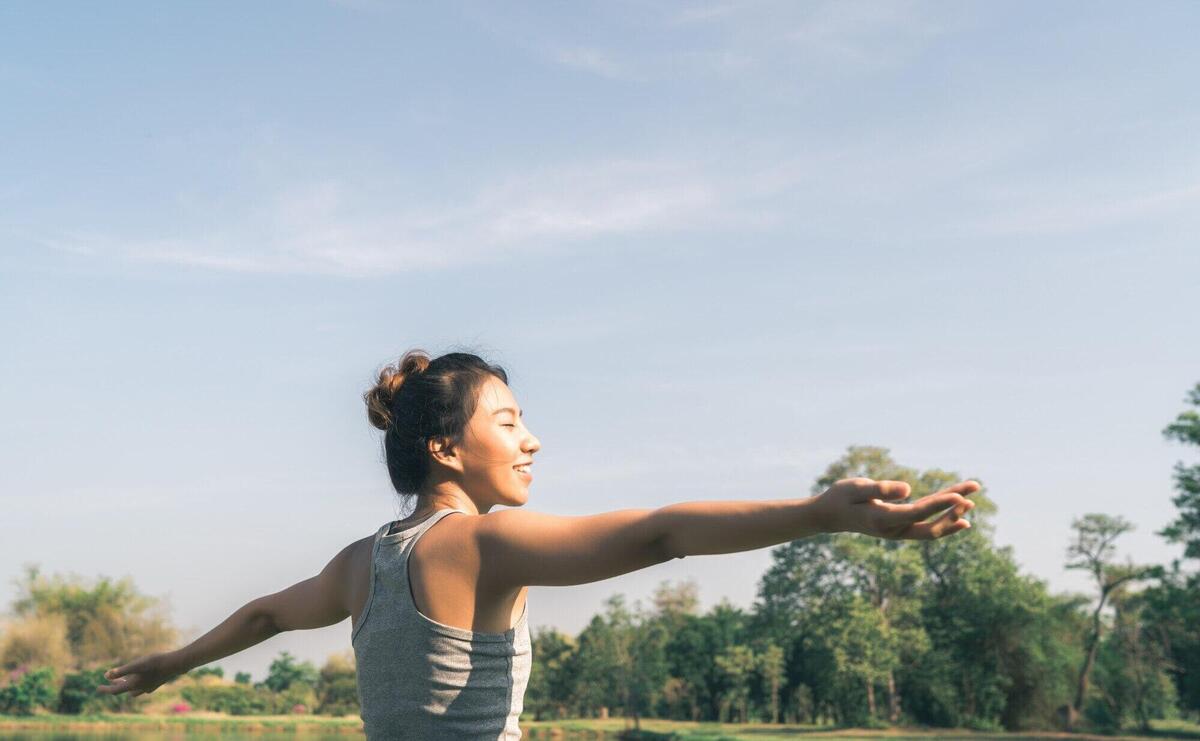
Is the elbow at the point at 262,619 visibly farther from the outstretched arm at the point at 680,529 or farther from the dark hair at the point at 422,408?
the outstretched arm at the point at 680,529

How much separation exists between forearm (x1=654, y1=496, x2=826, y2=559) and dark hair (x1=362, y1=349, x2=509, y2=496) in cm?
61

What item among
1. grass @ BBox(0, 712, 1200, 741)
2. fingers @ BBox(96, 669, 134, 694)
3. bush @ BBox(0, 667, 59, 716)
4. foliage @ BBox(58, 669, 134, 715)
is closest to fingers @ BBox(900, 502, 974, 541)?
fingers @ BBox(96, 669, 134, 694)

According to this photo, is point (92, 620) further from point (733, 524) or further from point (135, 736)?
point (733, 524)

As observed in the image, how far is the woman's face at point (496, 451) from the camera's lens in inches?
86.7

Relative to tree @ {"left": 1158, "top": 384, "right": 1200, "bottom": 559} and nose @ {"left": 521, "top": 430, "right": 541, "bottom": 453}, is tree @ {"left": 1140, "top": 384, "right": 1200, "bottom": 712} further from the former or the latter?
nose @ {"left": 521, "top": 430, "right": 541, "bottom": 453}

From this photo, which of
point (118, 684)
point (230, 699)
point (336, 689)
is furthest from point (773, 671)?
point (118, 684)

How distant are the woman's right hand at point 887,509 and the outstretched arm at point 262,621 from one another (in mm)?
1004

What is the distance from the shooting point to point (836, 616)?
1554 inches

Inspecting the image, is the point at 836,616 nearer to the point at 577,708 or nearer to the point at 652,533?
the point at 577,708

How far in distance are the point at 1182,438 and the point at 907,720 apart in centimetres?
1385

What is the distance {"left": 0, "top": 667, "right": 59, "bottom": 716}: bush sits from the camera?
43.2 meters

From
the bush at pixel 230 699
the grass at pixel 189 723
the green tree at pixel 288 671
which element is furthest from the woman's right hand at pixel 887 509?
the green tree at pixel 288 671

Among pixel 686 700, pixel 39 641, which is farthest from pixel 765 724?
pixel 39 641

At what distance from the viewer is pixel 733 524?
1.69 meters
